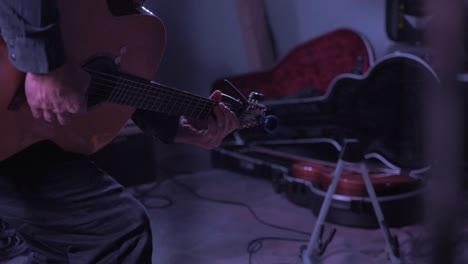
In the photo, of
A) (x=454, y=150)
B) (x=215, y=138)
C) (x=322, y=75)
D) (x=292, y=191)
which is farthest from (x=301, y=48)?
(x=454, y=150)

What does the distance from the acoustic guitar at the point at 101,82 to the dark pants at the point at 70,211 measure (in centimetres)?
6

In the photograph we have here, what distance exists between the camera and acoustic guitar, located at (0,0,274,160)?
1.00 meters

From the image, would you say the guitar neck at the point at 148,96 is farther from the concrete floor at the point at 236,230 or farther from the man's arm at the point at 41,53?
the concrete floor at the point at 236,230

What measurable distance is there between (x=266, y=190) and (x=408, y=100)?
3.34 ft

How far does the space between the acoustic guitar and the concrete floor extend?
2.67 feet

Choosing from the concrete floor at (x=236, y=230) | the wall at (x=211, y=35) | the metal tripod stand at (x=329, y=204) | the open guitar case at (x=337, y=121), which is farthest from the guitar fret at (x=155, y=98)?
the wall at (x=211, y=35)

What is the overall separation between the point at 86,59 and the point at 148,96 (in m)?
0.19

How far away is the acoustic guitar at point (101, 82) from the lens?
39.5 inches

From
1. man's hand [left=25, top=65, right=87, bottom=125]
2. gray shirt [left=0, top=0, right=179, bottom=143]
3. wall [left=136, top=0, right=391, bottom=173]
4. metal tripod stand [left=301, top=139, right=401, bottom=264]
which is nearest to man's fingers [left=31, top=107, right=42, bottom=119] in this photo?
man's hand [left=25, top=65, right=87, bottom=125]

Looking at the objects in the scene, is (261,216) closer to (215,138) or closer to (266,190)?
(266,190)

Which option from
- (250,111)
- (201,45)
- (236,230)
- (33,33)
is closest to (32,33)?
(33,33)

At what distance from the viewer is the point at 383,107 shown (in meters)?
2.35

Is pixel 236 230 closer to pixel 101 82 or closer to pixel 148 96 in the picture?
pixel 148 96

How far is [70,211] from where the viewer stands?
3.62 ft
